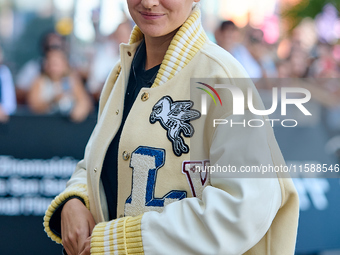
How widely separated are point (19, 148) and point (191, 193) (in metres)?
3.17

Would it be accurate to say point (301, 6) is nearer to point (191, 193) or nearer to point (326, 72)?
point (326, 72)

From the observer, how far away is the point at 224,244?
4.03 feet

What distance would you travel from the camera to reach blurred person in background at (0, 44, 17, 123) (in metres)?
4.24

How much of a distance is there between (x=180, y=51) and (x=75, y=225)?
2.30 feet

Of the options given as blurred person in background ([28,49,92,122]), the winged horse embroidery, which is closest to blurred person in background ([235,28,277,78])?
blurred person in background ([28,49,92,122])

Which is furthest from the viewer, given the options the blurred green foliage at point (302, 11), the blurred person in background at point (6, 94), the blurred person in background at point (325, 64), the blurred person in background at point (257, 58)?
the blurred green foliage at point (302, 11)

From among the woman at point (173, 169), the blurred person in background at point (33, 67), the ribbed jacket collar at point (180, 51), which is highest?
the blurred person in background at point (33, 67)

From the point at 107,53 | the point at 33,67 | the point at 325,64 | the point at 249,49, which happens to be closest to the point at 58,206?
the point at 33,67

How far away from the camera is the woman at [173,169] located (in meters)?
1.25

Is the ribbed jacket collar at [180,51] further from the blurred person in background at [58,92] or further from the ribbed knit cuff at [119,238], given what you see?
the blurred person in background at [58,92]

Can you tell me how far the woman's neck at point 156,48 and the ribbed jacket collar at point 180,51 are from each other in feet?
0.24

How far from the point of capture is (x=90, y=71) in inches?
200

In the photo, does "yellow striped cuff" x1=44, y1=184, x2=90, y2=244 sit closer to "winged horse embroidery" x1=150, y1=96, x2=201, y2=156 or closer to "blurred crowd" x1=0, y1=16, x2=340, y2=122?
"winged horse embroidery" x1=150, y1=96, x2=201, y2=156

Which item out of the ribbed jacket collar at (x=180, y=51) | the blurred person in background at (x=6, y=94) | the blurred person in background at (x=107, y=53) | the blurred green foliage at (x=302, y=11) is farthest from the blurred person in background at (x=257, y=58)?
the blurred green foliage at (x=302, y=11)
